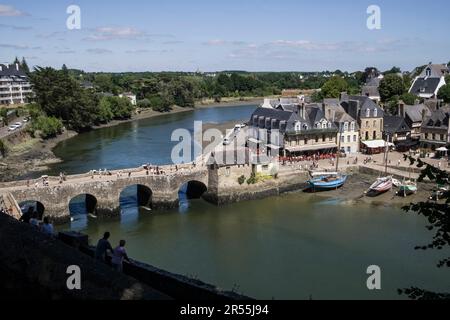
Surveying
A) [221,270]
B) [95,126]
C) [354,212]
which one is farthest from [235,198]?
[95,126]

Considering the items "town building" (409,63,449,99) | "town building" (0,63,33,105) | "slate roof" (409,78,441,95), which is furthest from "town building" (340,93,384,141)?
"town building" (0,63,33,105)

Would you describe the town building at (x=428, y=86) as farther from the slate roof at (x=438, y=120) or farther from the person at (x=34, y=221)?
the person at (x=34, y=221)

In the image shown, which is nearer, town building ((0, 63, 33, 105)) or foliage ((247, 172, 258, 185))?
foliage ((247, 172, 258, 185))

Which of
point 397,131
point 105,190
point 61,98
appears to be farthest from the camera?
point 61,98

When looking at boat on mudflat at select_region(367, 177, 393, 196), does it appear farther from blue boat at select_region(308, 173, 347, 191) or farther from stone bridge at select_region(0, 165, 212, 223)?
stone bridge at select_region(0, 165, 212, 223)

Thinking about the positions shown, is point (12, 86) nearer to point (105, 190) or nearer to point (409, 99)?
point (409, 99)

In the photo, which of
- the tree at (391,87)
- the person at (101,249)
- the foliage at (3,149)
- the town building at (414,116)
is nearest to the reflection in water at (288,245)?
the person at (101,249)

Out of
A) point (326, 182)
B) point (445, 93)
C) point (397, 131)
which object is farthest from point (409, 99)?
point (326, 182)
